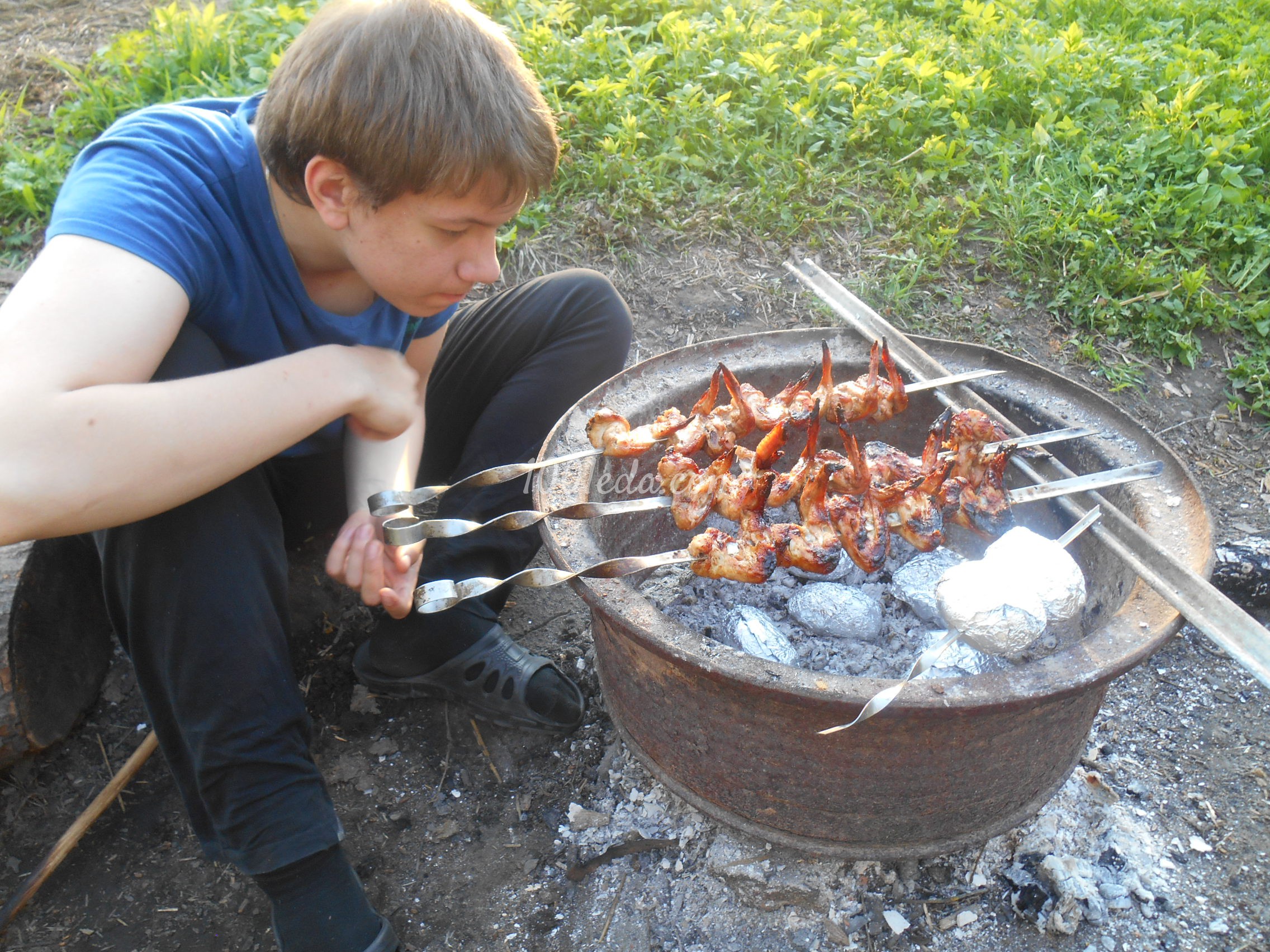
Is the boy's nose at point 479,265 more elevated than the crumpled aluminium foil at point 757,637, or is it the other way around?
the boy's nose at point 479,265

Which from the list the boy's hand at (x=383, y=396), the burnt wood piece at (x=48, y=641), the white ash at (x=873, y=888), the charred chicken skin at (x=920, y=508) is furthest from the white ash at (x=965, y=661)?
the burnt wood piece at (x=48, y=641)

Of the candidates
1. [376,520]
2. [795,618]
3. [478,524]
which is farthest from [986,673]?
[376,520]

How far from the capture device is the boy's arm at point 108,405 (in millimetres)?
1528

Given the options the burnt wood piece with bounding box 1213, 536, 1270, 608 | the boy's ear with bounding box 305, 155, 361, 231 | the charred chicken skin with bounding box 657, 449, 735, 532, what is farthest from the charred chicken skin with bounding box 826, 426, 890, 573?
the burnt wood piece with bounding box 1213, 536, 1270, 608

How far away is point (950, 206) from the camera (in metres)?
4.35

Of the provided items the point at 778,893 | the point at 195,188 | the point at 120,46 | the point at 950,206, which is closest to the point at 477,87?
the point at 195,188

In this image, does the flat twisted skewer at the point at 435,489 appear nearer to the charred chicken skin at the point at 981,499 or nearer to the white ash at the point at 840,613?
the white ash at the point at 840,613

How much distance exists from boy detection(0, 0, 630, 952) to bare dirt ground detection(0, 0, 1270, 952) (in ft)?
1.22

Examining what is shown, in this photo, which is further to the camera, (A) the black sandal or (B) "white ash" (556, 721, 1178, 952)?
(A) the black sandal

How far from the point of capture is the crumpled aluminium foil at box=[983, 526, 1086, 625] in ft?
5.99

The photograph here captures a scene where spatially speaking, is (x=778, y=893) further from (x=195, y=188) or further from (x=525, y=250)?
(x=525, y=250)

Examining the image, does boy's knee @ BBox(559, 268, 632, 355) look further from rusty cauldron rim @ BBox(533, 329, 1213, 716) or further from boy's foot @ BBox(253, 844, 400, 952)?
boy's foot @ BBox(253, 844, 400, 952)

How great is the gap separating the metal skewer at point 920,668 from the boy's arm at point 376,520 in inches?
42.3

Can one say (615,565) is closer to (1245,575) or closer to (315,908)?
(315,908)
